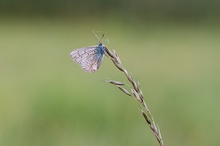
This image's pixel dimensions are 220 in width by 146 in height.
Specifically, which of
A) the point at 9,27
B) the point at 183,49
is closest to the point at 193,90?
the point at 183,49

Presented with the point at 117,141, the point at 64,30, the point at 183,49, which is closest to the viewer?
the point at 117,141

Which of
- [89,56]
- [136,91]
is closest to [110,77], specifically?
[136,91]

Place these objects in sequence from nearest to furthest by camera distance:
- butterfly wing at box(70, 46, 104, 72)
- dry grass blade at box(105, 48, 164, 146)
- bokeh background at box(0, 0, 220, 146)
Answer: butterfly wing at box(70, 46, 104, 72)
dry grass blade at box(105, 48, 164, 146)
bokeh background at box(0, 0, 220, 146)

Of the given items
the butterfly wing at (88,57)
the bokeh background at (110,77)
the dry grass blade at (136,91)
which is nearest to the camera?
the butterfly wing at (88,57)

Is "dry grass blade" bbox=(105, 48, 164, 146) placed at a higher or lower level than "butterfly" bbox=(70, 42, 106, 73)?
lower

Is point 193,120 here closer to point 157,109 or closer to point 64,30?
point 157,109

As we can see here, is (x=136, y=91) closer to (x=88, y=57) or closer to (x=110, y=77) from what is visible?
(x=88, y=57)
